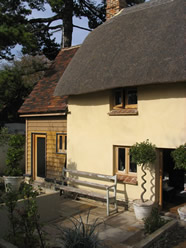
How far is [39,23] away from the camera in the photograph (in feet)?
62.0

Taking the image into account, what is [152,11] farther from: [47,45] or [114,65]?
[47,45]

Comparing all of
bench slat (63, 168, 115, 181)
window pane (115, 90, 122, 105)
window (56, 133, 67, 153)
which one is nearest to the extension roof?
window (56, 133, 67, 153)

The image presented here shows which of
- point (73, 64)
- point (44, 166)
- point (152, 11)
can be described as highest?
point (152, 11)

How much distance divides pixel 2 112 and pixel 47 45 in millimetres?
6066

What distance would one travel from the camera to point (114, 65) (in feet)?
26.4

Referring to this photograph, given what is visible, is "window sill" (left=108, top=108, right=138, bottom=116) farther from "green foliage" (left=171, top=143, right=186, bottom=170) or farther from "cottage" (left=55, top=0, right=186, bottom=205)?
"green foliage" (left=171, top=143, right=186, bottom=170)

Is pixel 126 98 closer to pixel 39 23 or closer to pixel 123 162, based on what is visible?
pixel 123 162

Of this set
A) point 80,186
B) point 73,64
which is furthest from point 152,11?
point 80,186

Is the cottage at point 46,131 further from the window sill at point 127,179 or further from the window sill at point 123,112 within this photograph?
the window sill at point 127,179

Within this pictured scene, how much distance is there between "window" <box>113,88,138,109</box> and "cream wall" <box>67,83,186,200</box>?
0.33m

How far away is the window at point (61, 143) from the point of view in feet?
34.6

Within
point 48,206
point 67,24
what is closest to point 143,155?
point 48,206

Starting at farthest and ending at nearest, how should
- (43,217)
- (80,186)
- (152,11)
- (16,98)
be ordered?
(16,98) → (80,186) → (152,11) → (43,217)

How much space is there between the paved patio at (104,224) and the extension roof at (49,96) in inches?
145
